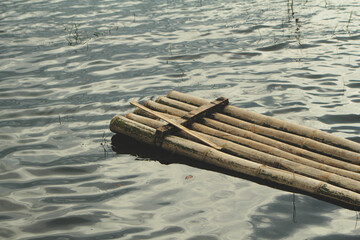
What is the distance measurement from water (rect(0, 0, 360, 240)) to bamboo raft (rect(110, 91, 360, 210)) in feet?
0.53

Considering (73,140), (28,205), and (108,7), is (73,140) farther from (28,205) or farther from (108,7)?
(108,7)

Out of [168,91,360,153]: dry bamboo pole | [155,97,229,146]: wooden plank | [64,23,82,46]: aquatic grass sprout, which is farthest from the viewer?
[64,23,82,46]: aquatic grass sprout

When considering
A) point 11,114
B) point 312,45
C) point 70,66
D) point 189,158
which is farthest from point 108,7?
point 189,158

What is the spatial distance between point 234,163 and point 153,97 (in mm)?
3118

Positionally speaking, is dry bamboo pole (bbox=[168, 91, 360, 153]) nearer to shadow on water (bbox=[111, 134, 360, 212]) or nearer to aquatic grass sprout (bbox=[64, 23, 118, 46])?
shadow on water (bbox=[111, 134, 360, 212])

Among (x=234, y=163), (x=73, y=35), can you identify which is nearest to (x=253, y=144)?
(x=234, y=163)

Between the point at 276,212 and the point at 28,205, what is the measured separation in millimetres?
2549

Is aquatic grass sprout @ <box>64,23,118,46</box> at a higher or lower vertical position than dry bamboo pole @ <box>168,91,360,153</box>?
higher

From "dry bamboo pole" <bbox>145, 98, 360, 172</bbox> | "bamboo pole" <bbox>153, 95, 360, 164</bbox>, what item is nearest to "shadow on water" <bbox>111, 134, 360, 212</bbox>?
"dry bamboo pole" <bbox>145, 98, 360, 172</bbox>

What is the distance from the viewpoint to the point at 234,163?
195 inches

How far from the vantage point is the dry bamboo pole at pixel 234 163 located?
14.3 feet

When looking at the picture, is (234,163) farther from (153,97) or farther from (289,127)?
(153,97)

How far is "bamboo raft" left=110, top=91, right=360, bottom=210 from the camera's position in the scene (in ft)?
15.0

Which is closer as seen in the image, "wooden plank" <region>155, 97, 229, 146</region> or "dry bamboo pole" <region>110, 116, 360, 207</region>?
"dry bamboo pole" <region>110, 116, 360, 207</region>
